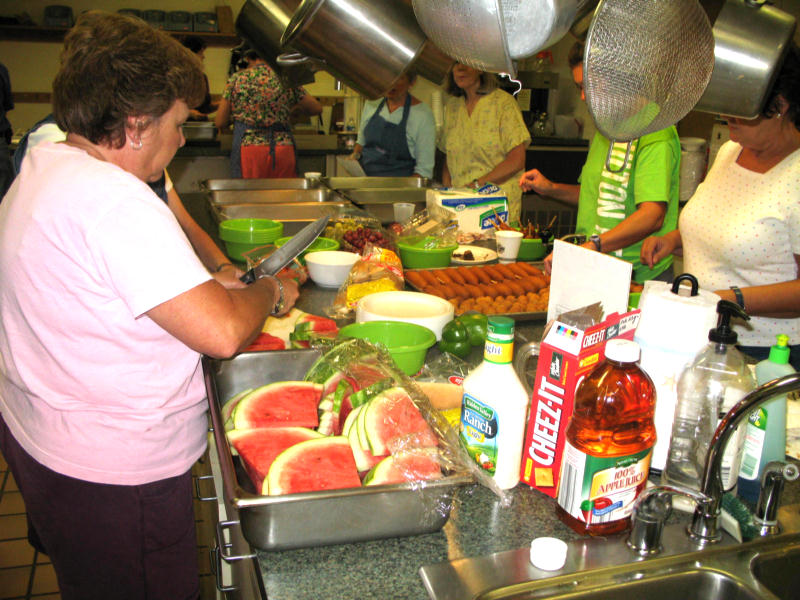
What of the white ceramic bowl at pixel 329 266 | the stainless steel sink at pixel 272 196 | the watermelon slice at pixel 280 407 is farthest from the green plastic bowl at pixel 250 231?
the watermelon slice at pixel 280 407

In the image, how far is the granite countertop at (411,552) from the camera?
101 centimetres

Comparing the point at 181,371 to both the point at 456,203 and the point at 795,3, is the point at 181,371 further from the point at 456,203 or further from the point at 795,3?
the point at 795,3

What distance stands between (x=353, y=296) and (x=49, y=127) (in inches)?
44.6

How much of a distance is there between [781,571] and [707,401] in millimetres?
306

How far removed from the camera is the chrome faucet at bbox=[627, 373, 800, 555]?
3.22 feet

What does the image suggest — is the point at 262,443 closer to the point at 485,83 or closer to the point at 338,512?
the point at 338,512

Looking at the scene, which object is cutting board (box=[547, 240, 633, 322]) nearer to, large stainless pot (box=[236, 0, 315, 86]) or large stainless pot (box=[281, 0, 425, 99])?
large stainless pot (box=[281, 0, 425, 99])

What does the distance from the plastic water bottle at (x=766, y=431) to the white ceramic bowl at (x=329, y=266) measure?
1630 mm

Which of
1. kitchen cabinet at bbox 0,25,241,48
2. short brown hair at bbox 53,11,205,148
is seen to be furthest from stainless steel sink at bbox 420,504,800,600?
kitchen cabinet at bbox 0,25,241,48

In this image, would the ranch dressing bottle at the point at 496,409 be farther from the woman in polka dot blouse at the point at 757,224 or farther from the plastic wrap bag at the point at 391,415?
the woman in polka dot blouse at the point at 757,224

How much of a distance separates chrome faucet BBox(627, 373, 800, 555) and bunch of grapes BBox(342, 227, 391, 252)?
1921 millimetres

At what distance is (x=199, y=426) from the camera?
5.55ft

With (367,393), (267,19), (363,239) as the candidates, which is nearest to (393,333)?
(367,393)

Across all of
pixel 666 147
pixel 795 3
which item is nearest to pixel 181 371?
pixel 666 147
